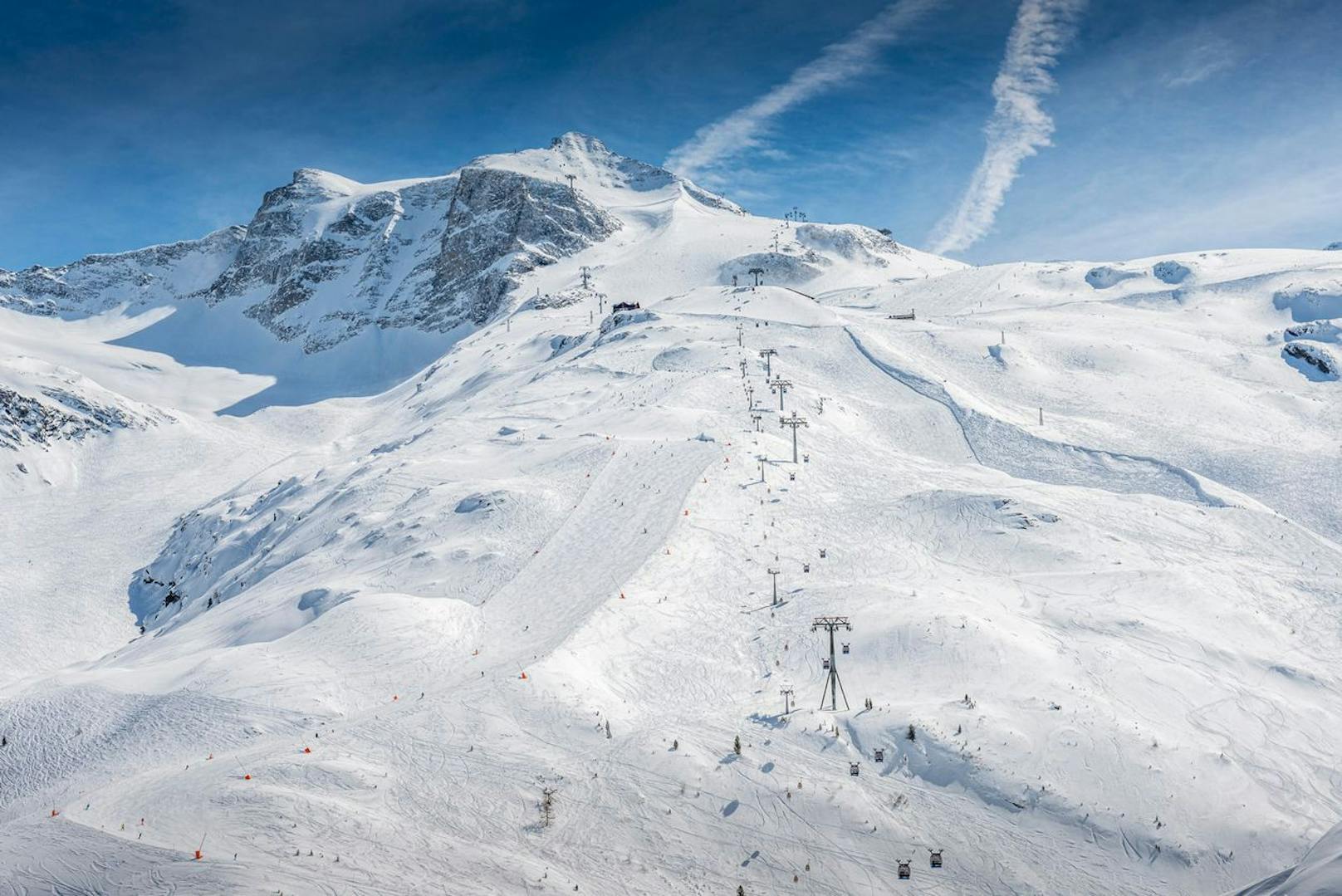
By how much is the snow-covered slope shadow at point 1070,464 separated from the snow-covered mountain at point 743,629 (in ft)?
1.04

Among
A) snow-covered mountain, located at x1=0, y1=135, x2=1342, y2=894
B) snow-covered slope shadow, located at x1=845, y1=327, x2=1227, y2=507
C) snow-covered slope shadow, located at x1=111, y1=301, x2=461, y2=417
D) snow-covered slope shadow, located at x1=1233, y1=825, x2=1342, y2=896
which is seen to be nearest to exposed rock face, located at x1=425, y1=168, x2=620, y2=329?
snow-covered slope shadow, located at x1=111, y1=301, x2=461, y2=417

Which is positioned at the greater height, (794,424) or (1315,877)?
(794,424)

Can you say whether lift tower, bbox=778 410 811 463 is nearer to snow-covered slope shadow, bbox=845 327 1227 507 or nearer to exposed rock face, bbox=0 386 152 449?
snow-covered slope shadow, bbox=845 327 1227 507

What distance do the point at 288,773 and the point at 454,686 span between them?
23.7ft

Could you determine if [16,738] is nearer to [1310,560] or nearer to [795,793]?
[795,793]

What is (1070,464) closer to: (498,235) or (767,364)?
(767,364)

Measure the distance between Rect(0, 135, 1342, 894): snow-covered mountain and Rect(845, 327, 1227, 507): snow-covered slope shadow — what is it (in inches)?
12.5

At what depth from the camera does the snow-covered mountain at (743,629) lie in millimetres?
22672

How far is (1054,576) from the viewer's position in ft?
131

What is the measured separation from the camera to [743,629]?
35562 millimetres

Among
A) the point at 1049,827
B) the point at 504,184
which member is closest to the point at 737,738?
the point at 1049,827

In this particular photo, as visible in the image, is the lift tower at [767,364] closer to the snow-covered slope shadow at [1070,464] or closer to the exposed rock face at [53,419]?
the snow-covered slope shadow at [1070,464]

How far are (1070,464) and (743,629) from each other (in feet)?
111

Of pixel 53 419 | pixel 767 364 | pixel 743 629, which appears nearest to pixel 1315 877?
pixel 743 629
